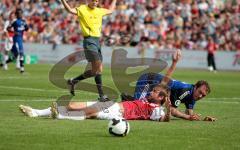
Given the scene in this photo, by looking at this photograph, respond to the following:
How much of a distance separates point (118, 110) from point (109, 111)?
18 cm

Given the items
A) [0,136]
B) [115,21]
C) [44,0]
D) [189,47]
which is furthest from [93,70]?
[44,0]

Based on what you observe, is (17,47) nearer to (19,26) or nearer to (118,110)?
(19,26)

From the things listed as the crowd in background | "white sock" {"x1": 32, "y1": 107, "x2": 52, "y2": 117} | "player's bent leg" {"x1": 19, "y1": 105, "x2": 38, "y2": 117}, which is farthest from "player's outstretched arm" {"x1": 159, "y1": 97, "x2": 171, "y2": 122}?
the crowd in background

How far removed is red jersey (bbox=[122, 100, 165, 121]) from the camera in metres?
14.3

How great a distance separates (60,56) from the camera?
148ft

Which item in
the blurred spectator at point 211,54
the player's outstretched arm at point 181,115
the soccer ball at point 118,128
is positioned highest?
the soccer ball at point 118,128

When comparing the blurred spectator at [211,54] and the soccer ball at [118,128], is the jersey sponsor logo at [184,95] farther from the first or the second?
the blurred spectator at [211,54]

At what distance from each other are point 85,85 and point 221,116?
8874mm

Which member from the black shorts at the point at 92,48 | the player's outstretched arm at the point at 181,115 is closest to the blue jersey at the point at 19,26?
the black shorts at the point at 92,48

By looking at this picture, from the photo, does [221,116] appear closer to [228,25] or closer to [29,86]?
[29,86]

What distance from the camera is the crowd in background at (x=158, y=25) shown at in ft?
138

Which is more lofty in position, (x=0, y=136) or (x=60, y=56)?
(x=0, y=136)

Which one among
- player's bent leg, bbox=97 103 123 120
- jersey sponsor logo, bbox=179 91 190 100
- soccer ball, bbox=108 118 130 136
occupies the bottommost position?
Answer: player's bent leg, bbox=97 103 123 120

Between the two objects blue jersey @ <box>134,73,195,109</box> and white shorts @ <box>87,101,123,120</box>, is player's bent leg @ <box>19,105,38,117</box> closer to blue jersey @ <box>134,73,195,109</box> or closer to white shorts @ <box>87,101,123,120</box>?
white shorts @ <box>87,101,123,120</box>
